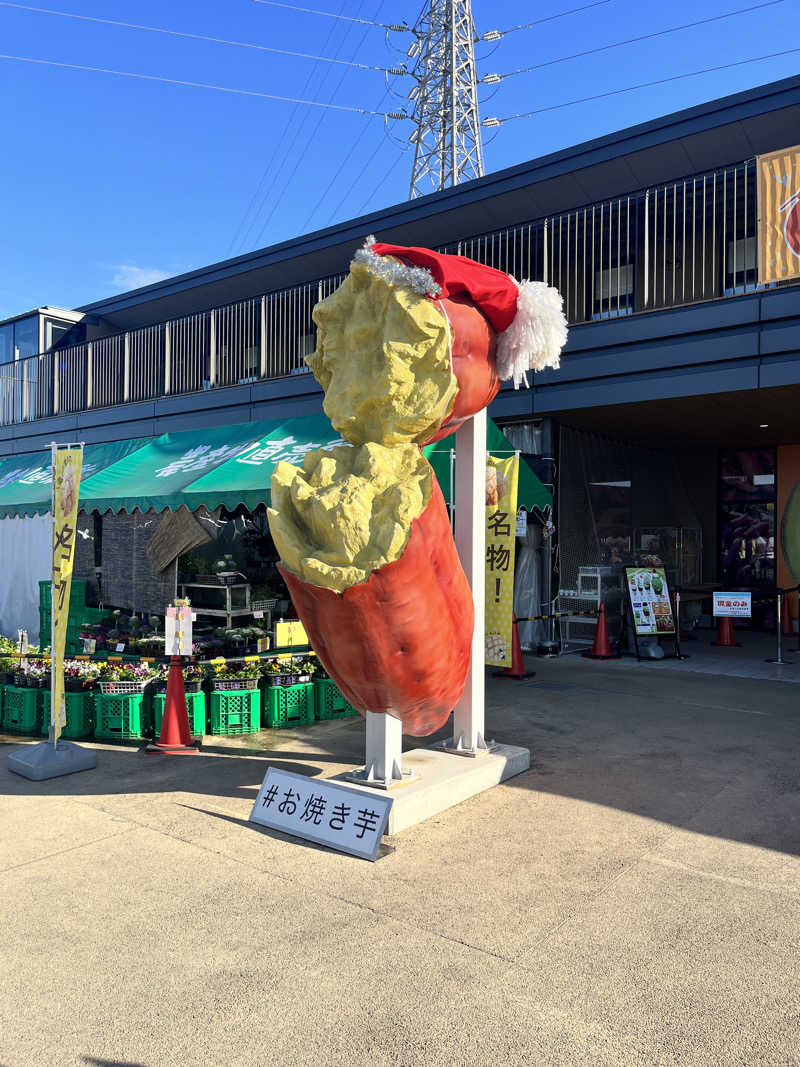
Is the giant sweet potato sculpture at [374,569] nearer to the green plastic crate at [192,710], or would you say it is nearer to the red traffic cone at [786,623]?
the green plastic crate at [192,710]

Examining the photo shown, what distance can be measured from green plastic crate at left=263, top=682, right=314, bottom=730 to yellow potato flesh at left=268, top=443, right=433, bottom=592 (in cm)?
400

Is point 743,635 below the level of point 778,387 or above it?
below

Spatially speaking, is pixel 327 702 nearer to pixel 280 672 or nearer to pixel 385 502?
pixel 280 672

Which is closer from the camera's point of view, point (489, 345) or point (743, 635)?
point (489, 345)

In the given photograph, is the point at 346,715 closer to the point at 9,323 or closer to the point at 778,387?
the point at 778,387

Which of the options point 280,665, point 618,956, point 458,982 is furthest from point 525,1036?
point 280,665

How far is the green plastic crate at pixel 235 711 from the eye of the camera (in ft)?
24.6

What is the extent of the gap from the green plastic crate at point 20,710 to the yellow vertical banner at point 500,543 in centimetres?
487

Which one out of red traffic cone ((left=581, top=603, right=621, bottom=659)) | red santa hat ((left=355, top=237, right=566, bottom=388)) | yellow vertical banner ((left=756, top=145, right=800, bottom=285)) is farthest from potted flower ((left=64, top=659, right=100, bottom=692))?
yellow vertical banner ((left=756, top=145, right=800, bottom=285))

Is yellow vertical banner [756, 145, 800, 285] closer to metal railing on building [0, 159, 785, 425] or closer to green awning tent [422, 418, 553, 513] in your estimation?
metal railing on building [0, 159, 785, 425]

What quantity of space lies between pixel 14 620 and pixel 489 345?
11.2 m

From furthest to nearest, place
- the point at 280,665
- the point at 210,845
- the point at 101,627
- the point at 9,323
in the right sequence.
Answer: the point at 9,323 → the point at 101,627 → the point at 280,665 → the point at 210,845

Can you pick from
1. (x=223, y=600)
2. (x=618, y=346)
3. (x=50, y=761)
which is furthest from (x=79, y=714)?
(x=618, y=346)

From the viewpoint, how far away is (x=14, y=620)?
13.3 m
